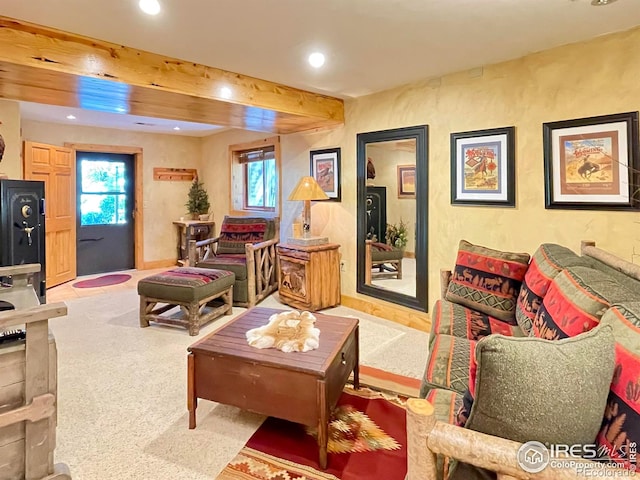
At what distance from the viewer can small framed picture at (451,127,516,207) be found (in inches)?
118

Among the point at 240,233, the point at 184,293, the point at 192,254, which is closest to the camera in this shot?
the point at 184,293

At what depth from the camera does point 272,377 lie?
1832 mm

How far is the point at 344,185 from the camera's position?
436cm

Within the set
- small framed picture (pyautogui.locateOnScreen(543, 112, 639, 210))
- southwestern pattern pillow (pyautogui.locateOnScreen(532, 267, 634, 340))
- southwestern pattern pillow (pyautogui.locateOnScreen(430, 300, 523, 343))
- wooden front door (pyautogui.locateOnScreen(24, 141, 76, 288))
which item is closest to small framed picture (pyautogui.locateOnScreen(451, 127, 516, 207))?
small framed picture (pyautogui.locateOnScreen(543, 112, 639, 210))

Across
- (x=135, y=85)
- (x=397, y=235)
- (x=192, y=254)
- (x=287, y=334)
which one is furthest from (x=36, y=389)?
(x=192, y=254)

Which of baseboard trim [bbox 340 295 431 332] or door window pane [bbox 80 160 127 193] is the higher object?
door window pane [bbox 80 160 127 193]

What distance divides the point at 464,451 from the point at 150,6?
256 cm

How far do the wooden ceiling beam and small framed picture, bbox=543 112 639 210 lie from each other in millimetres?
2249

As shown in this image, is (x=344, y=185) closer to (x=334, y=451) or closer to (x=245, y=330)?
(x=245, y=330)

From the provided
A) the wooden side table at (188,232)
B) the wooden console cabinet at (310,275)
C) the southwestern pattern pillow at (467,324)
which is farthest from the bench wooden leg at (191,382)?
the wooden side table at (188,232)

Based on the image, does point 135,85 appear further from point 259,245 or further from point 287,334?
point 259,245

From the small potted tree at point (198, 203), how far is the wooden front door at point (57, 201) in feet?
6.00

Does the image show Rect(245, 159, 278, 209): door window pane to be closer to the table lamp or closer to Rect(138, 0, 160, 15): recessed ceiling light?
the table lamp

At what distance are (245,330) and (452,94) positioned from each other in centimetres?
266
